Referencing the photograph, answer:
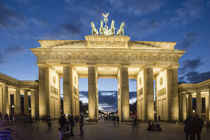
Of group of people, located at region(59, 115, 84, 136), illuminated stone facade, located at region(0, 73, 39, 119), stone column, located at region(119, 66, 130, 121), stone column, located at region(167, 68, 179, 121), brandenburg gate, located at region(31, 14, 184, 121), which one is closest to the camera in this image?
group of people, located at region(59, 115, 84, 136)

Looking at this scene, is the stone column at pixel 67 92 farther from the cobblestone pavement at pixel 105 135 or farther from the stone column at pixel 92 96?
the cobblestone pavement at pixel 105 135

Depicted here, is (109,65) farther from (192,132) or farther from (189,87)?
(192,132)

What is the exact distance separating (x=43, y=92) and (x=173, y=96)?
28.3 m

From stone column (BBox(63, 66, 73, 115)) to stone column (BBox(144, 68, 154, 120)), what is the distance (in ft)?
53.6

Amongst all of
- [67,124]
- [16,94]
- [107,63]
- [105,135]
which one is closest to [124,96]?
[107,63]

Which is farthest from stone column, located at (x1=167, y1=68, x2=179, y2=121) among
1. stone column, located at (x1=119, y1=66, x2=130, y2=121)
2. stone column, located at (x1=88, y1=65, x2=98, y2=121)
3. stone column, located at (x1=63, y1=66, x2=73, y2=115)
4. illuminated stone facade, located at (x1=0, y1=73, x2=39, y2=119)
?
illuminated stone facade, located at (x1=0, y1=73, x2=39, y2=119)

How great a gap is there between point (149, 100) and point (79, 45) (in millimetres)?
19817

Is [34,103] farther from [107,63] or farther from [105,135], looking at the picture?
[105,135]

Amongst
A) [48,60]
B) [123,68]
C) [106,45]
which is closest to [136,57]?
[123,68]

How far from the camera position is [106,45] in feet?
137

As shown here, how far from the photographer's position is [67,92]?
131 ft

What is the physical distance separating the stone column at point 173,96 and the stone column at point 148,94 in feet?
13.5

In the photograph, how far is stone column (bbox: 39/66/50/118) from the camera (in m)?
39.2

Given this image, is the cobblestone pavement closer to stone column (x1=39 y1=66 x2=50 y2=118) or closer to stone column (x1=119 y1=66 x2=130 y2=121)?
stone column (x1=119 y1=66 x2=130 y2=121)
